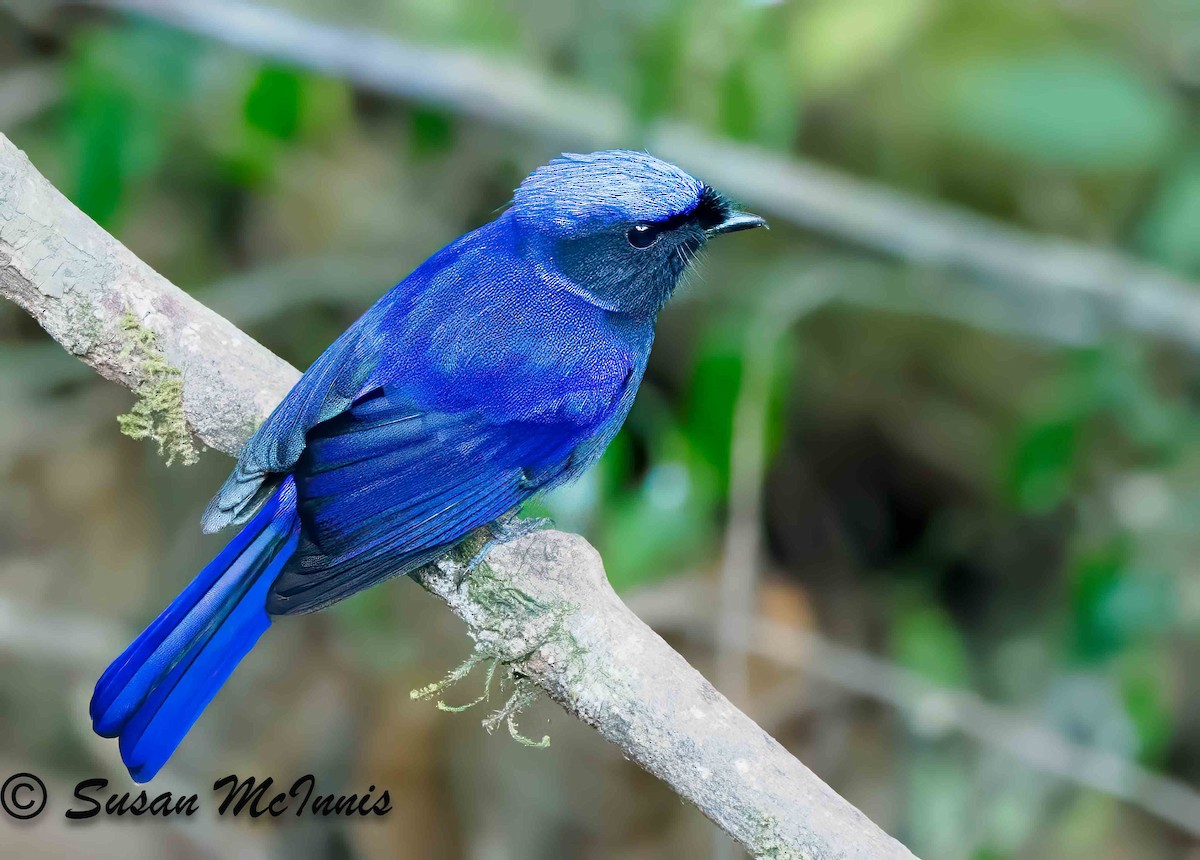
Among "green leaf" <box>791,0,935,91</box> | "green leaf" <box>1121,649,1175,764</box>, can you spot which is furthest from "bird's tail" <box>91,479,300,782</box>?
"green leaf" <box>1121,649,1175,764</box>

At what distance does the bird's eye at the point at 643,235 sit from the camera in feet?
9.12

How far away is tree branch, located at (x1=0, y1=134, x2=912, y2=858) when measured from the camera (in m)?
2.26

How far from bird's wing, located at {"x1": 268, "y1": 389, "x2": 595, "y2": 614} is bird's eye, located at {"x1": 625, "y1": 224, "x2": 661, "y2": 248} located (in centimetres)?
47

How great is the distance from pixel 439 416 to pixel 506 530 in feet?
0.91

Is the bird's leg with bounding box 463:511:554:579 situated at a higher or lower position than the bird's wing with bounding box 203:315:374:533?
lower

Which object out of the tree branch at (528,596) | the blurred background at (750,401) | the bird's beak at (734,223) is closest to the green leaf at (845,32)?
the blurred background at (750,401)

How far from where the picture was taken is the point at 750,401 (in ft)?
11.0

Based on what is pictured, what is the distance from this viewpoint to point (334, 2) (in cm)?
420

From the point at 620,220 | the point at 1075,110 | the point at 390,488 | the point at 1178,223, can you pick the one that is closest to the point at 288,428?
the point at 390,488

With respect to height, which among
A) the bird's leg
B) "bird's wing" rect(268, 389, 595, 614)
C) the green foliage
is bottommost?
the bird's leg

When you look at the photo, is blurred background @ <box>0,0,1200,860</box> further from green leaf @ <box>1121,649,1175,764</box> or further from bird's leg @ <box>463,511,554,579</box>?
bird's leg @ <box>463,511,554,579</box>

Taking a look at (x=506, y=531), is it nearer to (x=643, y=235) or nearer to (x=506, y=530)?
(x=506, y=530)

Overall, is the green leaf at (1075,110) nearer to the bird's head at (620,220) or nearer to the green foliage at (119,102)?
the bird's head at (620,220)

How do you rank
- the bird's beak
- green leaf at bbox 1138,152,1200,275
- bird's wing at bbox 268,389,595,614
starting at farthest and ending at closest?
green leaf at bbox 1138,152,1200,275
the bird's beak
bird's wing at bbox 268,389,595,614
